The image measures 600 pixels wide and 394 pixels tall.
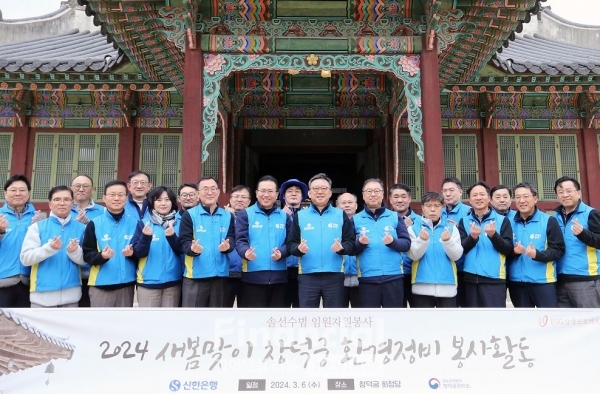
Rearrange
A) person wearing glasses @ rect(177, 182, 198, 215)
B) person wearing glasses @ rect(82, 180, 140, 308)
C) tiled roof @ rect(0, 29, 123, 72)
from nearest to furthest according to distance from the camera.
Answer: person wearing glasses @ rect(82, 180, 140, 308), person wearing glasses @ rect(177, 182, 198, 215), tiled roof @ rect(0, 29, 123, 72)

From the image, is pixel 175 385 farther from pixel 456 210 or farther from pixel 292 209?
pixel 456 210

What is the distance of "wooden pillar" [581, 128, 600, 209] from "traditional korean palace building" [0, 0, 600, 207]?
23mm

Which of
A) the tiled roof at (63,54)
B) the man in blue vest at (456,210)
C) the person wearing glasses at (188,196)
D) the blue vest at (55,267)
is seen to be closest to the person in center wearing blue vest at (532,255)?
the man in blue vest at (456,210)

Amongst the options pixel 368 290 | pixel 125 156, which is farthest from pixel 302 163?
pixel 368 290

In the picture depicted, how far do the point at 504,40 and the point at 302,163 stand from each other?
6.06m

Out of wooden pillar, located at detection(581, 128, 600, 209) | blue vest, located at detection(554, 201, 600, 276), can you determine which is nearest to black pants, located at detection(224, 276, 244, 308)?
blue vest, located at detection(554, 201, 600, 276)

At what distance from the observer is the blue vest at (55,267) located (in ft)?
13.9

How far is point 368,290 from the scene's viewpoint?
14.5 ft

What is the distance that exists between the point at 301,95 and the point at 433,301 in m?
5.36

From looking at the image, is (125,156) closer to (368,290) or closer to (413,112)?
(413,112)

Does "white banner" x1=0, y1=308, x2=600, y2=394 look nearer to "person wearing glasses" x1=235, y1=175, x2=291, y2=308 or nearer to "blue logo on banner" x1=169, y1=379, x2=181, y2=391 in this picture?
"blue logo on banner" x1=169, y1=379, x2=181, y2=391

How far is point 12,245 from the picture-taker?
4.40 meters

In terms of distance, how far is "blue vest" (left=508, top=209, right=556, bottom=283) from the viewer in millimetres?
4430

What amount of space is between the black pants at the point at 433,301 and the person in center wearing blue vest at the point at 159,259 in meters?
2.08
